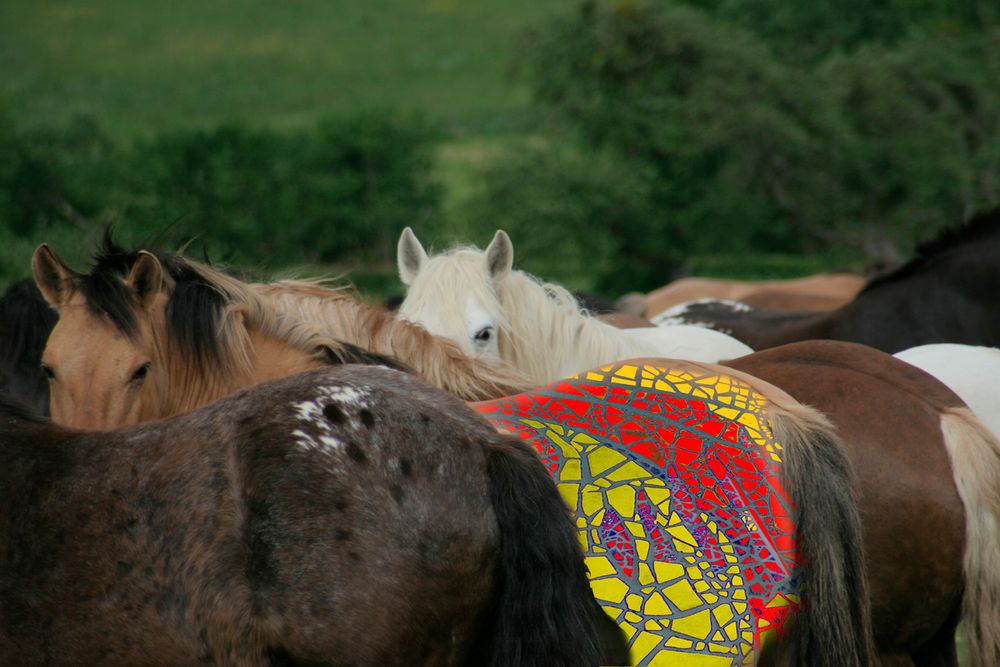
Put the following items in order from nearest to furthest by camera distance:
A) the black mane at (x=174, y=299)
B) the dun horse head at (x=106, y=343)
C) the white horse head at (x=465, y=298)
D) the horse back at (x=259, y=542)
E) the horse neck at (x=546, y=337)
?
1. the horse back at (x=259, y=542)
2. the dun horse head at (x=106, y=343)
3. the black mane at (x=174, y=299)
4. the white horse head at (x=465, y=298)
5. the horse neck at (x=546, y=337)

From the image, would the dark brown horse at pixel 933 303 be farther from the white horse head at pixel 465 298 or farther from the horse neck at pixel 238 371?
the horse neck at pixel 238 371

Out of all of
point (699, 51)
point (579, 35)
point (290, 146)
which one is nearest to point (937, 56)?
point (699, 51)

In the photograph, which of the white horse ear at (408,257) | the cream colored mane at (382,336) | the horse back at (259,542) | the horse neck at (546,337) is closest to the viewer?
the horse back at (259,542)

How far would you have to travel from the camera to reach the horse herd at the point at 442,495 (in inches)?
80.4

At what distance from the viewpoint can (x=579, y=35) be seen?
22766mm

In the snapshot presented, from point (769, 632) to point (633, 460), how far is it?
0.51 m

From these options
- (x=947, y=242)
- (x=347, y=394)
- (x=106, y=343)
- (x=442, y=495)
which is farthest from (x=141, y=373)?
(x=947, y=242)

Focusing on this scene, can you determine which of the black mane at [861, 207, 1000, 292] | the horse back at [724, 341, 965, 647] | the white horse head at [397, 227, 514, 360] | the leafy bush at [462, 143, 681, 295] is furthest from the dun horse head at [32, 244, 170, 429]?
the leafy bush at [462, 143, 681, 295]

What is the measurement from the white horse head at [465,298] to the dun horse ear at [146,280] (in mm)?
1162

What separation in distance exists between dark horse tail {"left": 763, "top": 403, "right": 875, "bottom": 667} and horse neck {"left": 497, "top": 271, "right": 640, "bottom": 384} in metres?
1.52

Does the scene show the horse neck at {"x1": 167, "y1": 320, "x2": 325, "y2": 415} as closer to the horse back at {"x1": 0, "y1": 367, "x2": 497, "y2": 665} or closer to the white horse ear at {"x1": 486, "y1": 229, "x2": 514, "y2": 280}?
the horse back at {"x1": 0, "y1": 367, "x2": 497, "y2": 665}

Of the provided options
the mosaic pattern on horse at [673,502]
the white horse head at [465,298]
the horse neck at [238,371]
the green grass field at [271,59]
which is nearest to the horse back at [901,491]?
the mosaic pattern on horse at [673,502]

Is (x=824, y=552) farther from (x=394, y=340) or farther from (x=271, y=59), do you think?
(x=271, y=59)

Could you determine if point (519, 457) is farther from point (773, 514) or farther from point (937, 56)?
point (937, 56)
